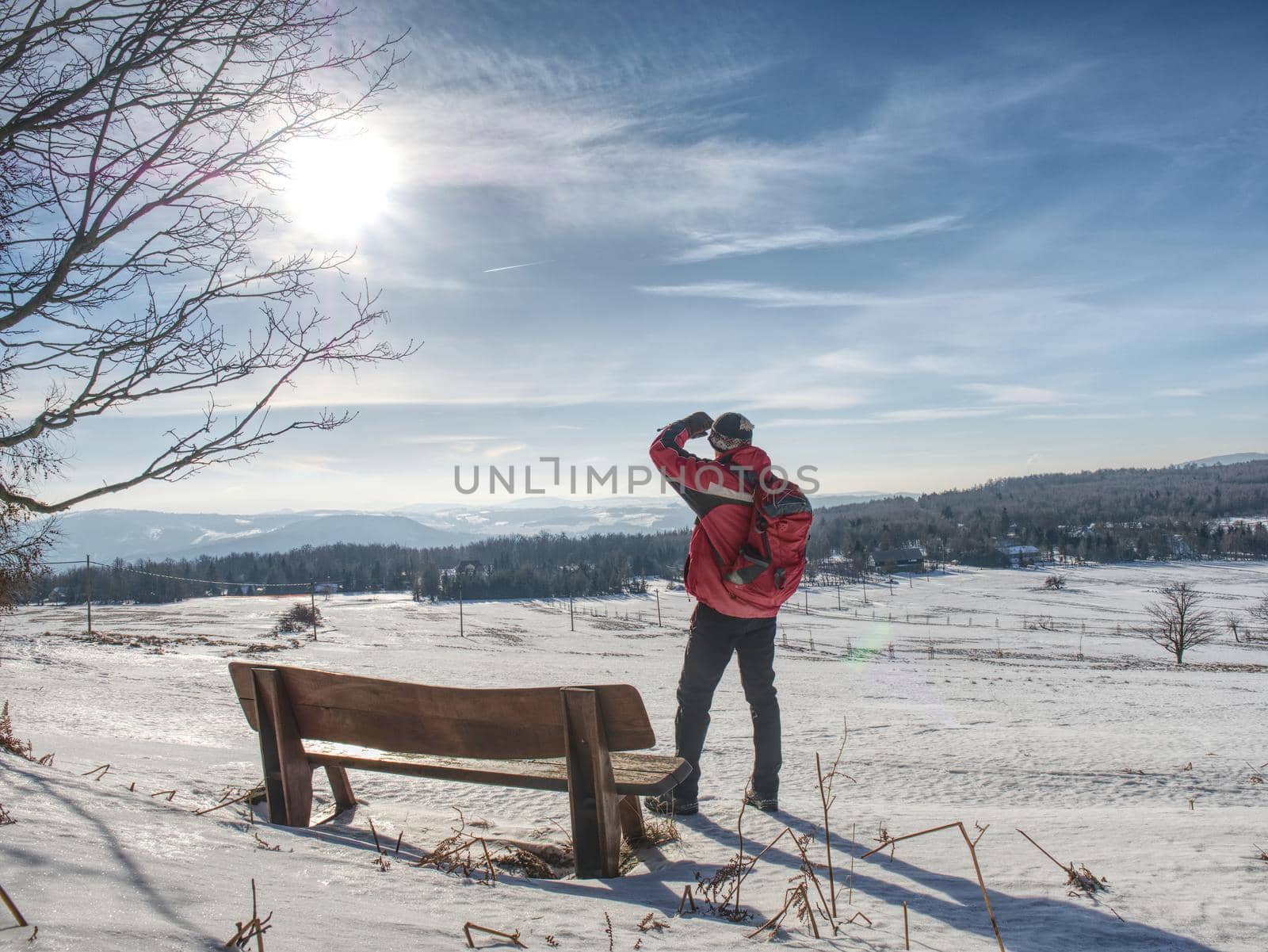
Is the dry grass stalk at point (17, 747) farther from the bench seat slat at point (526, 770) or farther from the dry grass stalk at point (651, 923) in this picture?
the dry grass stalk at point (651, 923)

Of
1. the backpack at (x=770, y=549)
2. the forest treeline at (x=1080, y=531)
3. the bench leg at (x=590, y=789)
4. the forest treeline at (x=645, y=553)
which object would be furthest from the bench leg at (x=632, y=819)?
the forest treeline at (x=1080, y=531)

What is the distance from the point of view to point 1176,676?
26.2 meters

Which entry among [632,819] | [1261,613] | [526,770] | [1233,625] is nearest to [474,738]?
[526,770]

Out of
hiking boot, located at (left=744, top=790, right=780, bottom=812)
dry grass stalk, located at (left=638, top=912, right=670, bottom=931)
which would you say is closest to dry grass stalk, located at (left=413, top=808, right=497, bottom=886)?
dry grass stalk, located at (left=638, top=912, right=670, bottom=931)

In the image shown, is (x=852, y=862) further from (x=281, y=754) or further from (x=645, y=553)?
(x=645, y=553)

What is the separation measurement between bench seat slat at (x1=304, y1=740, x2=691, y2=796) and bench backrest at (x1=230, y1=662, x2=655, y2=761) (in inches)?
4.7

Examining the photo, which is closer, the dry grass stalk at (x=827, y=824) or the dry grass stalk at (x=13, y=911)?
the dry grass stalk at (x=13, y=911)

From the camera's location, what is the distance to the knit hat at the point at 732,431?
465 cm

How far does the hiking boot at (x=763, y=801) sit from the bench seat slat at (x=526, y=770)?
0.93m

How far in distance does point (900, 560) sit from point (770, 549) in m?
147

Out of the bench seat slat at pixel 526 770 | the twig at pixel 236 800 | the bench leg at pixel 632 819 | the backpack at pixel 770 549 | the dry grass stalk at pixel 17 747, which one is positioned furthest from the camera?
the dry grass stalk at pixel 17 747

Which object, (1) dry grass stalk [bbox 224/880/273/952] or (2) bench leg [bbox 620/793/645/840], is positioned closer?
(1) dry grass stalk [bbox 224/880/273/952]

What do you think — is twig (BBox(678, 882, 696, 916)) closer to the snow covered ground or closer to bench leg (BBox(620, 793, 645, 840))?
the snow covered ground

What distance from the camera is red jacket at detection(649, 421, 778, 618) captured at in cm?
447
